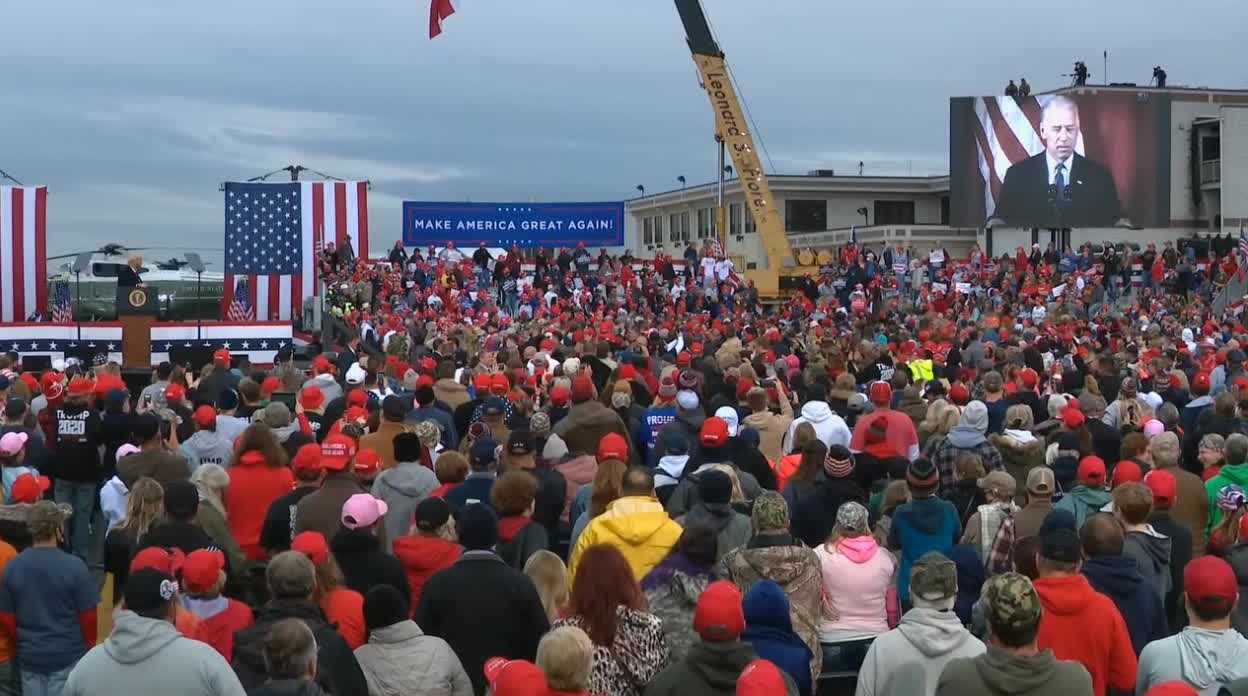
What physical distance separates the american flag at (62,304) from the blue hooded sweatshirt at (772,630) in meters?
27.3

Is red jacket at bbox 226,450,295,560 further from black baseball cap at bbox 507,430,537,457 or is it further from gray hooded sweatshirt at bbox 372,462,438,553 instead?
black baseball cap at bbox 507,430,537,457

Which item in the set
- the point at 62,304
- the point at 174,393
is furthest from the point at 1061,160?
the point at 174,393

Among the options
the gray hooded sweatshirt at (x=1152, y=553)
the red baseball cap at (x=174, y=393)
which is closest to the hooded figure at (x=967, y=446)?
the gray hooded sweatshirt at (x=1152, y=553)

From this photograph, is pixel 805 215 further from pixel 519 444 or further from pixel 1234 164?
pixel 519 444

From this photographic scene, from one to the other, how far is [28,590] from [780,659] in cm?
348

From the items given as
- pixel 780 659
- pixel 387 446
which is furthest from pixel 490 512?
pixel 387 446

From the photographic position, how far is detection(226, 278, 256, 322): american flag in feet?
98.7

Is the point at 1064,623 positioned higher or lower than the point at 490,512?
lower

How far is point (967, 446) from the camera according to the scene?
30.7ft

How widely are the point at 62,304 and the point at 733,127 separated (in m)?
21.6

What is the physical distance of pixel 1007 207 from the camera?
47.6 m

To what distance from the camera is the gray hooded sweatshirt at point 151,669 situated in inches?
195

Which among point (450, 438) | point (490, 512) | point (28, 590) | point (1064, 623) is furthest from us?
point (450, 438)

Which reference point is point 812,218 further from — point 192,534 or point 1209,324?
point 192,534
